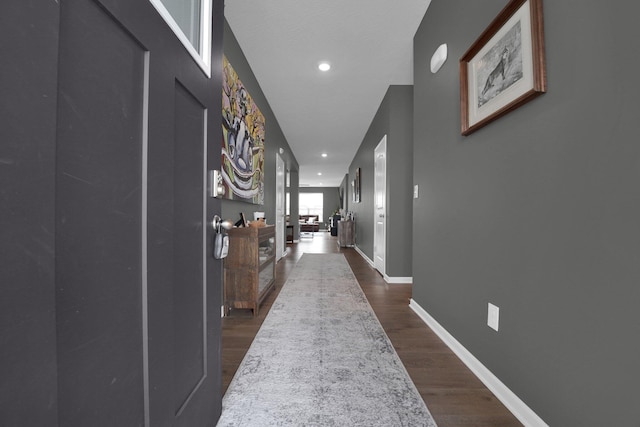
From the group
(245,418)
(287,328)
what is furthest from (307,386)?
(287,328)

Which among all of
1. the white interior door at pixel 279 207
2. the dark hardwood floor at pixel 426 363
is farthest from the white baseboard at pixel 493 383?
the white interior door at pixel 279 207

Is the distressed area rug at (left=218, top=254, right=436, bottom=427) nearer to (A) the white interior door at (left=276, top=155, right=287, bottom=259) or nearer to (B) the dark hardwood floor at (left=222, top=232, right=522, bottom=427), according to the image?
(B) the dark hardwood floor at (left=222, top=232, right=522, bottom=427)

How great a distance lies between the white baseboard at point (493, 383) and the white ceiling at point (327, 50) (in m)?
2.54

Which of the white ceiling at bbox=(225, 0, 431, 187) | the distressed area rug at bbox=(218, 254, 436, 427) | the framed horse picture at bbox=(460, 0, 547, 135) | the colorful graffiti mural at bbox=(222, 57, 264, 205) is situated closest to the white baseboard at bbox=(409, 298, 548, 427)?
the distressed area rug at bbox=(218, 254, 436, 427)

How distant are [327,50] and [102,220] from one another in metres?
2.99

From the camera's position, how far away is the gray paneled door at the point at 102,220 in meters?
0.38

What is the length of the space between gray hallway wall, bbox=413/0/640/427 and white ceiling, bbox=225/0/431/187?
3.07ft

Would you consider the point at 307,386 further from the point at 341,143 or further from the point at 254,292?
the point at 341,143

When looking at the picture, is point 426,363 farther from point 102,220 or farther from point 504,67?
point 102,220

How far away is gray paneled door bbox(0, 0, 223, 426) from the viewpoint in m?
0.38

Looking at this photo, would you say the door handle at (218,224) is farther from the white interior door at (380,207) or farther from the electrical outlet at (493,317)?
the white interior door at (380,207)

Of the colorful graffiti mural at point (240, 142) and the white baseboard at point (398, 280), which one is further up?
the colorful graffiti mural at point (240, 142)

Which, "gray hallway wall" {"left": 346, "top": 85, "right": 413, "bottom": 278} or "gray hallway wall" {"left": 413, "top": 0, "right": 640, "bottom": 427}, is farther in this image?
"gray hallway wall" {"left": 346, "top": 85, "right": 413, "bottom": 278}

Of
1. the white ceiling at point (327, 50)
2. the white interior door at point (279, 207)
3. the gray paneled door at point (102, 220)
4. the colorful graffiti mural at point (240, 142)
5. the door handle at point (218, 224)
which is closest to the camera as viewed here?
the gray paneled door at point (102, 220)
